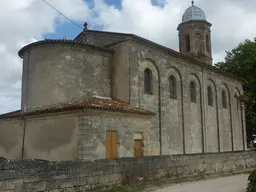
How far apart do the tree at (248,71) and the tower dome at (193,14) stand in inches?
244

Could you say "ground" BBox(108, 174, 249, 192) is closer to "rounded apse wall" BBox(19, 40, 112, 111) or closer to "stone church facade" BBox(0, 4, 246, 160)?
"stone church facade" BBox(0, 4, 246, 160)

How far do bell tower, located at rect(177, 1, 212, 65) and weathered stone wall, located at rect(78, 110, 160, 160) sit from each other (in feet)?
50.9

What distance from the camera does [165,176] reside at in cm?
1281

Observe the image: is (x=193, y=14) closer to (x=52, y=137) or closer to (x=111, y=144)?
(x=111, y=144)

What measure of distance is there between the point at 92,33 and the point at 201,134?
11.7 m

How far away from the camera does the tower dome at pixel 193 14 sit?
3209 cm

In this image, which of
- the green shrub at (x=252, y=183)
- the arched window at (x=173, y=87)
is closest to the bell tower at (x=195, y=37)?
the arched window at (x=173, y=87)

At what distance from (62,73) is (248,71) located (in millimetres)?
22773

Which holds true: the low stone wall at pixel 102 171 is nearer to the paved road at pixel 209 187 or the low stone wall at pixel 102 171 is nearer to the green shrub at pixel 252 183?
the paved road at pixel 209 187

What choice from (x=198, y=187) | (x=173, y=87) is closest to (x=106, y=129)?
(x=198, y=187)

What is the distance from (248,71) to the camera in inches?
1287

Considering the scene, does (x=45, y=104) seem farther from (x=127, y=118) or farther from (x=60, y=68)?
(x=127, y=118)

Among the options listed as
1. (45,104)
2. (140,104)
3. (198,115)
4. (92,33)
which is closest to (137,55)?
(140,104)

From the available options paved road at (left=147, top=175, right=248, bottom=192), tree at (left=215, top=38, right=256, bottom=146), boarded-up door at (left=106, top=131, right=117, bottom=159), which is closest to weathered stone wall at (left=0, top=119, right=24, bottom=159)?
boarded-up door at (left=106, top=131, right=117, bottom=159)
